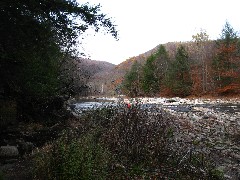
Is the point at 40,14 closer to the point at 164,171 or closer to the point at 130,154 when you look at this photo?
the point at 130,154

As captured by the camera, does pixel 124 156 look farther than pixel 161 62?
No

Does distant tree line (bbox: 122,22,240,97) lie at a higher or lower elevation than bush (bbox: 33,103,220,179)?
higher

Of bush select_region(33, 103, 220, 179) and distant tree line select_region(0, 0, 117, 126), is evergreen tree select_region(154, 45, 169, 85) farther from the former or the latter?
distant tree line select_region(0, 0, 117, 126)

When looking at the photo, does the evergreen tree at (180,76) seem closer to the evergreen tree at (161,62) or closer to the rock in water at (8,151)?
the evergreen tree at (161,62)

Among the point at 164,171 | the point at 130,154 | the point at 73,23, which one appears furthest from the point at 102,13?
the point at 164,171

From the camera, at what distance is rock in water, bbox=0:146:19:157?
26.4 ft

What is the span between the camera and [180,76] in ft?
148

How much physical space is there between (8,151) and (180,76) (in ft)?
129

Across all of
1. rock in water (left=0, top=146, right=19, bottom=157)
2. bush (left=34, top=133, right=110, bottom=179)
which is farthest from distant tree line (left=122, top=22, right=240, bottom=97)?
bush (left=34, top=133, right=110, bottom=179)

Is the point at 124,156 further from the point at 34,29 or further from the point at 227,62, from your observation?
the point at 227,62

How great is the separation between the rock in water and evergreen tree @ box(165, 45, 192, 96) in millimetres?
37828

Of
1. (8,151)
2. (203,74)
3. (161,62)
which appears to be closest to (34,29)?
(8,151)

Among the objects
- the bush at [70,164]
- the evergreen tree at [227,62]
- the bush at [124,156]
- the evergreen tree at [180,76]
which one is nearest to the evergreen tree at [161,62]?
the evergreen tree at [180,76]

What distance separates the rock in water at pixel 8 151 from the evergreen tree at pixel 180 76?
37828 mm
